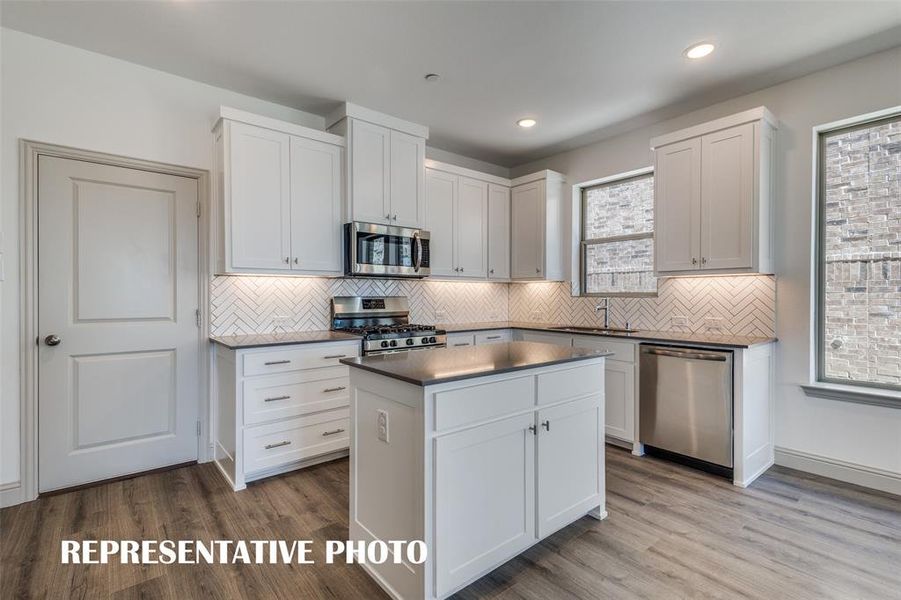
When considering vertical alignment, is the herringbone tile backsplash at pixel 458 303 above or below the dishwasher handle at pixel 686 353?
above

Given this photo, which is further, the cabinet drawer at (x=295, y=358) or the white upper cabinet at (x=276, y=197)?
the white upper cabinet at (x=276, y=197)

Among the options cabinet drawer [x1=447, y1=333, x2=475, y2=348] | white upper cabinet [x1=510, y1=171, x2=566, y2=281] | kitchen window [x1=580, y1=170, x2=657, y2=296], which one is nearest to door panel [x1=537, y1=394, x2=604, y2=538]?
cabinet drawer [x1=447, y1=333, x2=475, y2=348]

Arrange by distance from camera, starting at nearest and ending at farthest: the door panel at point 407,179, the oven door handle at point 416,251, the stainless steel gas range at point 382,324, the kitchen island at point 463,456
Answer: the kitchen island at point 463,456 → the stainless steel gas range at point 382,324 → the door panel at point 407,179 → the oven door handle at point 416,251

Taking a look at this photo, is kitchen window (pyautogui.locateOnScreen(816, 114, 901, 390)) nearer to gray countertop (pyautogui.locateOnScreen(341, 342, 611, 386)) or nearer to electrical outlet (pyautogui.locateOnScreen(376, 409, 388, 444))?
gray countertop (pyautogui.locateOnScreen(341, 342, 611, 386))

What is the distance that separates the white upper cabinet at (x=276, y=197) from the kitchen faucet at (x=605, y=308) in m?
2.55

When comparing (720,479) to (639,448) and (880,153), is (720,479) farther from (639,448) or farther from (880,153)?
(880,153)

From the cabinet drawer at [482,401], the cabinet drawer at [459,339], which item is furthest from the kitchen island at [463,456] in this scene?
the cabinet drawer at [459,339]

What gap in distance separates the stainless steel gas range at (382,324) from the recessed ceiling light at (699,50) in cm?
270

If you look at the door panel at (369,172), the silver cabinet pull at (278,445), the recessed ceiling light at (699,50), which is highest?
the recessed ceiling light at (699,50)

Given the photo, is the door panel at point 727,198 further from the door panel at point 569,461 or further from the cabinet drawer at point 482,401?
the cabinet drawer at point 482,401

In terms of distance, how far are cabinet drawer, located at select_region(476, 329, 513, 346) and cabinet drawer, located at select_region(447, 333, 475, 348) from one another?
0.08 meters

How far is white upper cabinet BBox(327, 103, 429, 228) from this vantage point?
11.9ft

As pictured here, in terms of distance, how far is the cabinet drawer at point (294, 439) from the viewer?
115 inches

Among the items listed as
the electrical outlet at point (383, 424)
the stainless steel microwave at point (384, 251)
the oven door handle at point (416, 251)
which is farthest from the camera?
the oven door handle at point (416, 251)
